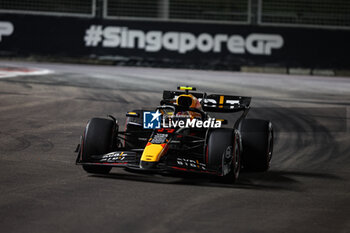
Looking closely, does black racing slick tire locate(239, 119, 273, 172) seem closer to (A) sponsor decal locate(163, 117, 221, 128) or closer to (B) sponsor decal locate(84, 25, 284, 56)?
(A) sponsor decal locate(163, 117, 221, 128)

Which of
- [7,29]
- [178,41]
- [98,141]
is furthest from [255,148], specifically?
[7,29]

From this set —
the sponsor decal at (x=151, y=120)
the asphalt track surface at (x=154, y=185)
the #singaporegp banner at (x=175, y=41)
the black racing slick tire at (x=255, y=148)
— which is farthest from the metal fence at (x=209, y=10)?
the sponsor decal at (x=151, y=120)

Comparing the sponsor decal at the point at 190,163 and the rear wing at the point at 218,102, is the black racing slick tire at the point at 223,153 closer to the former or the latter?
the sponsor decal at the point at 190,163

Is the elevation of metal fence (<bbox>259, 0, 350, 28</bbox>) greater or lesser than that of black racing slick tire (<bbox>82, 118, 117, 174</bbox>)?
greater

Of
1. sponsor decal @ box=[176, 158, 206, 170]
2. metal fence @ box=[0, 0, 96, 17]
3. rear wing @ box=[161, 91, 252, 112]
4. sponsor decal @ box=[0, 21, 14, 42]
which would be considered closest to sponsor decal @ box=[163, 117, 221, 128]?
sponsor decal @ box=[176, 158, 206, 170]

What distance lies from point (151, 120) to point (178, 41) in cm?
1823

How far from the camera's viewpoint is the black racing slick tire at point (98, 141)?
26.5ft

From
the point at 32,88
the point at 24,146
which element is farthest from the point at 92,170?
the point at 32,88

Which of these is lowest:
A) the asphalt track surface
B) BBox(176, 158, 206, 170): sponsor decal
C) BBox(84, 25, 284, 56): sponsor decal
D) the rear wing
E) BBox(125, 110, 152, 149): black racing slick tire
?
the asphalt track surface

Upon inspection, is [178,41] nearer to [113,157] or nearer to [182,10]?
[182,10]

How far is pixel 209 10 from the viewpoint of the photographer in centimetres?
2647

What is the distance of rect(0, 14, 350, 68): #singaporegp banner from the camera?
1022 inches

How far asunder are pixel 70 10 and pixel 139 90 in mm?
9371

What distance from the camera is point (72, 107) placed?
14789 millimetres
